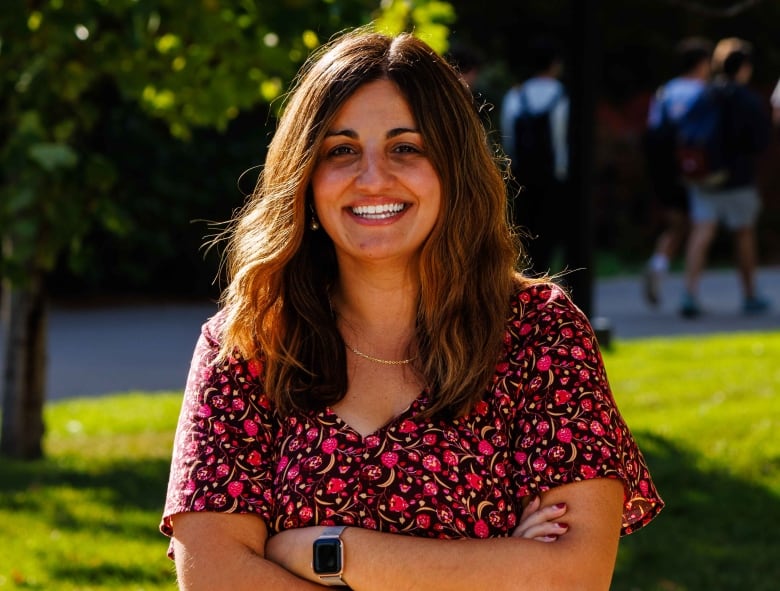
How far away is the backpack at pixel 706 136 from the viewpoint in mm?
10039

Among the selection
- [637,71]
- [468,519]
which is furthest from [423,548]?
[637,71]

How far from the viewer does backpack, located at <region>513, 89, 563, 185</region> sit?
8.95 m

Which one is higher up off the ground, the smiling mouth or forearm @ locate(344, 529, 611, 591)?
the smiling mouth

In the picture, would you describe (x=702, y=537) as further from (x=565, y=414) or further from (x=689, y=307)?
(x=689, y=307)

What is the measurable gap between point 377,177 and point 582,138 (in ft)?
16.9

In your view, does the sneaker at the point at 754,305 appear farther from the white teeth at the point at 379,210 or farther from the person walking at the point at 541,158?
the white teeth at the point at 379,210

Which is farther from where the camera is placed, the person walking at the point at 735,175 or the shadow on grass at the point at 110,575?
the person walking at the point at 735,175

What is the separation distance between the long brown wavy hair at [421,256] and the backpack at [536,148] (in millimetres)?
6135

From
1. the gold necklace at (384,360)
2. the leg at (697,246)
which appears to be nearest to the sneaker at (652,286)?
the leg at (697,246)

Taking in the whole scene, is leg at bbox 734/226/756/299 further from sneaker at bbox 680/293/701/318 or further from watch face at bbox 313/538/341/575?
watch face at bbox 313/538/341/575

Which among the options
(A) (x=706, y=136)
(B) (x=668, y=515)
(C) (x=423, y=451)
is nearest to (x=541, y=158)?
(A) (x=706, y=136)

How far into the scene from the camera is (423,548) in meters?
2.52

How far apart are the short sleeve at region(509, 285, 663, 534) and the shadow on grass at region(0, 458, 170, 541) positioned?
274 centimetres

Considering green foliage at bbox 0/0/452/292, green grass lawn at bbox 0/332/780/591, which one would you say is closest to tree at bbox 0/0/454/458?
green foliage at bbox 0/0/452/292
